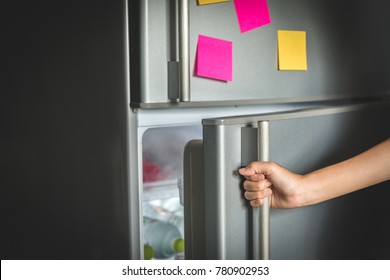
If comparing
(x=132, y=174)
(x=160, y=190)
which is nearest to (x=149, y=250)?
(x=160, y=190)

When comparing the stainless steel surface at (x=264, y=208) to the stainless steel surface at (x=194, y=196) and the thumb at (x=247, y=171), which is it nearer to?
the thumb at (x=247, y=171)

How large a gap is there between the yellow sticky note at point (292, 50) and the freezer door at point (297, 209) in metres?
0.17

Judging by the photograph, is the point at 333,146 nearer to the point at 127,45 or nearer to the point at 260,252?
the point at 260,252

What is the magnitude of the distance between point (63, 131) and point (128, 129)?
156mm

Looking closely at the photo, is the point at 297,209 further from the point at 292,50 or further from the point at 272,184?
the point at 292,50

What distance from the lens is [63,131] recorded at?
4.22ft

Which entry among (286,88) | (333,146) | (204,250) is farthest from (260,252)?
(286,88)

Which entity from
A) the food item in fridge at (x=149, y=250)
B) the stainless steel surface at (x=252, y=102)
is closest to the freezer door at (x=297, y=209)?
the stainless steel surface at (x=252, y=102)

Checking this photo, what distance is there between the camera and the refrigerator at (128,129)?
1.22 m

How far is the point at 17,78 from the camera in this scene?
1.27 meters

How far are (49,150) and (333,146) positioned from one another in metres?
0.71

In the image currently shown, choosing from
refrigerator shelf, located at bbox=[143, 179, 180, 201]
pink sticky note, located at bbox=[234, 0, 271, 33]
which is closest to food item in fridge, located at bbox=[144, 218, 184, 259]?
refrigerator shelf, located at bbox=[143, 179, 180, 201]

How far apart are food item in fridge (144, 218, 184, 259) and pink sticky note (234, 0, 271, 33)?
2.86ft

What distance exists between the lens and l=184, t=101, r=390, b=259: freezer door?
1173 millimetres
